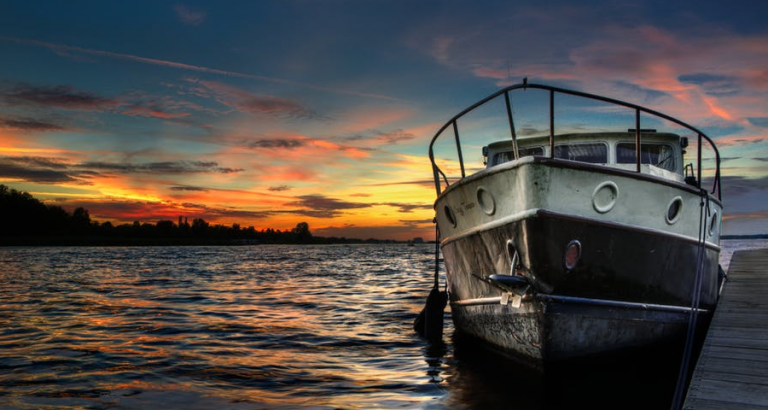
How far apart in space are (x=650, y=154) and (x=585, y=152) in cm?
109

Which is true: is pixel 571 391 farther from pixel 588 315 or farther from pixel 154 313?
pixel 154 313

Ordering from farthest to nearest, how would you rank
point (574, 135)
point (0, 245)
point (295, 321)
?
point (0, 245), point (295, 321), point (574, 135)

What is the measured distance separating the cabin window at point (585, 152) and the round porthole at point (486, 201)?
255 centimetres

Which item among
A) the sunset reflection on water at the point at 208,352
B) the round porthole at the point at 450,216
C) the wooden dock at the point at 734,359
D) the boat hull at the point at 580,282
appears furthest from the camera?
the round porthole at the point at 450,216

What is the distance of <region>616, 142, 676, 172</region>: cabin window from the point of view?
28.1 ft

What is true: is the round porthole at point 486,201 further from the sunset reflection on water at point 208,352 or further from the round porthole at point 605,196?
the sunset reflection on water at point 208,352

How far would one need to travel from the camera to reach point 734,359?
18.1ft

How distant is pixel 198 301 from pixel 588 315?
12.4 m

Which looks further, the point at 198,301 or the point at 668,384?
the point at 198,301

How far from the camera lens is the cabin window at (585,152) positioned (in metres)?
8.59

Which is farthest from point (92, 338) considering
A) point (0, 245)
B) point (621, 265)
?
point (0, 245)

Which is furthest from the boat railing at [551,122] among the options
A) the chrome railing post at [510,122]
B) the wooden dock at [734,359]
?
the wooden dock at [734,359]

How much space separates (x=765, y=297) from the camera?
29.1 feet

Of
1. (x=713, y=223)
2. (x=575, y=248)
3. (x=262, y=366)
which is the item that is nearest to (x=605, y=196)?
(x=575, y=248)
